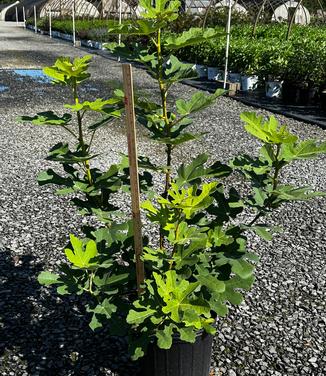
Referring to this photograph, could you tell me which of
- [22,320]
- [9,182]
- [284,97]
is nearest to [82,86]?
[284,97]

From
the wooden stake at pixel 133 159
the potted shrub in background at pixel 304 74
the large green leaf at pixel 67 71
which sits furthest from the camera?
the potted shrub in background at pixel 304 74

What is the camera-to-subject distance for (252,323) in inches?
111

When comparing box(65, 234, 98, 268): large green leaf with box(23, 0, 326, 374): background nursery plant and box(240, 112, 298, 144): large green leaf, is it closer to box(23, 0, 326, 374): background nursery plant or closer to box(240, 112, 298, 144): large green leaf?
box(23, 0, 326, 374): background nursery plant

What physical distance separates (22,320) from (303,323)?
1659mm

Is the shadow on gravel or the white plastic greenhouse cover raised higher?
the white plastic greenhouse cover

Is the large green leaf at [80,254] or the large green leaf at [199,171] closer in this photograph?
the large green leaf at [80,254]

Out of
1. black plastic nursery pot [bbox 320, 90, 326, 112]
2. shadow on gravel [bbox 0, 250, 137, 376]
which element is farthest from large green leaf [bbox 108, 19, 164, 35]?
black plastic nursery pot [bbox 320, 90, 326, 112]

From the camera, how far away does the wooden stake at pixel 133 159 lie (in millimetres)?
1693

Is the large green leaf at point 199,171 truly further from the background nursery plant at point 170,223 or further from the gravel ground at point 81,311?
the gravel ground at point 81,311

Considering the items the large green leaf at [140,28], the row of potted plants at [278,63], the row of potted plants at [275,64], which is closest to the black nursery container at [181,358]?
the large green leaf at [140,28]

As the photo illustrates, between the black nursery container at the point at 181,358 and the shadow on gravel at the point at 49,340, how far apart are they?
30 centimetres

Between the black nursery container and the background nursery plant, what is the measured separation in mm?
162

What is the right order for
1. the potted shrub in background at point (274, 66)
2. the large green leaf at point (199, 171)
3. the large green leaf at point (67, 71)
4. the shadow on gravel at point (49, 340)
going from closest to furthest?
the large green leaf at point (67, 71)
the large green leaf at point (199, 171)
the shadow on gravel at point (49, 340)
the potted shrub in background at point (274, 66)

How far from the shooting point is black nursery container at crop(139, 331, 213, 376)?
210 centimetres
